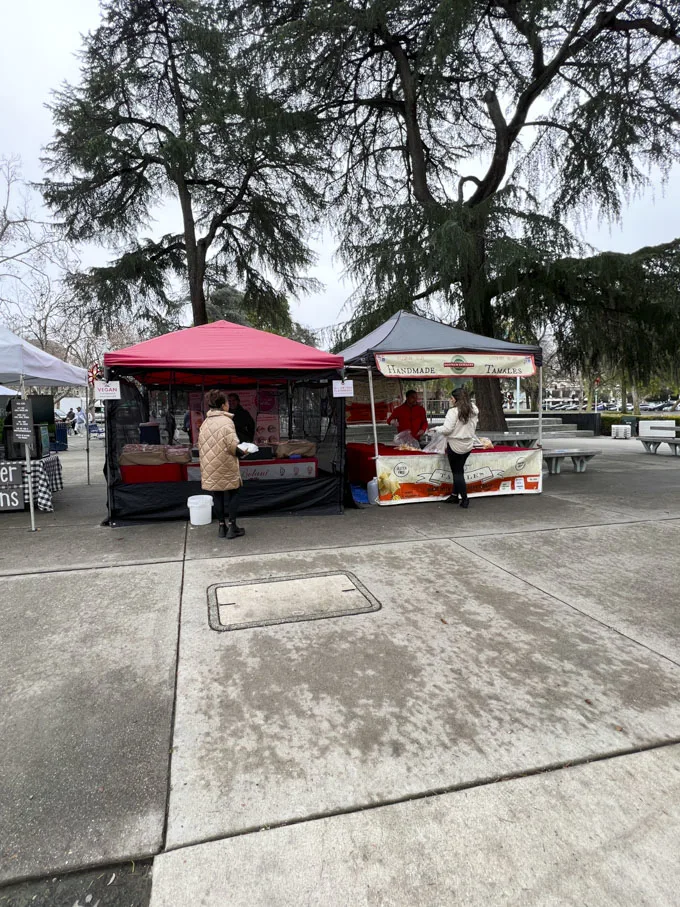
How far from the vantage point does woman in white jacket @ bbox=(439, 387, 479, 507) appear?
291 inches

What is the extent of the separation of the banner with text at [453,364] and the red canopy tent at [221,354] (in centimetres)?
87

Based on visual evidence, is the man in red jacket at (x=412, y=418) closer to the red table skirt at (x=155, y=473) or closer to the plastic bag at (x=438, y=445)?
the plastic bag at (x=438, y=445)

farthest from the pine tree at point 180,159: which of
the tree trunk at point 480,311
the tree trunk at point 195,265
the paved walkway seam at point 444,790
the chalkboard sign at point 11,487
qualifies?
the paved walkway seam at point 444,790

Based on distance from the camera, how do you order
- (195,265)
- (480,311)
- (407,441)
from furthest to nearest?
1. (195,265)
2. (480,311)
3. (407,441)

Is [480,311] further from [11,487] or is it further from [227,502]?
[11,487]

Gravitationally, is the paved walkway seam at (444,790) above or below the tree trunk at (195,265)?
below

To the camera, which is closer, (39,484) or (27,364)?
(27,364)

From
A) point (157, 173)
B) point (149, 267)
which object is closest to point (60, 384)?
point (149, 267)

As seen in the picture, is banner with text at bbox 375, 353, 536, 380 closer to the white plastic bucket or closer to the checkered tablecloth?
the white plastic bucket

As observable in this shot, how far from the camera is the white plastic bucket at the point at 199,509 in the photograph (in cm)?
662

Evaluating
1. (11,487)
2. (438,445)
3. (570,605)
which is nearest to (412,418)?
(438,445)

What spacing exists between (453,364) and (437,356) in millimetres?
285

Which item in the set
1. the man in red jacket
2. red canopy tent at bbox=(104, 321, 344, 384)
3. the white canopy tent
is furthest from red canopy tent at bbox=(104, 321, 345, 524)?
the man in red jacket

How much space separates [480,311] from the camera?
36.3ft
